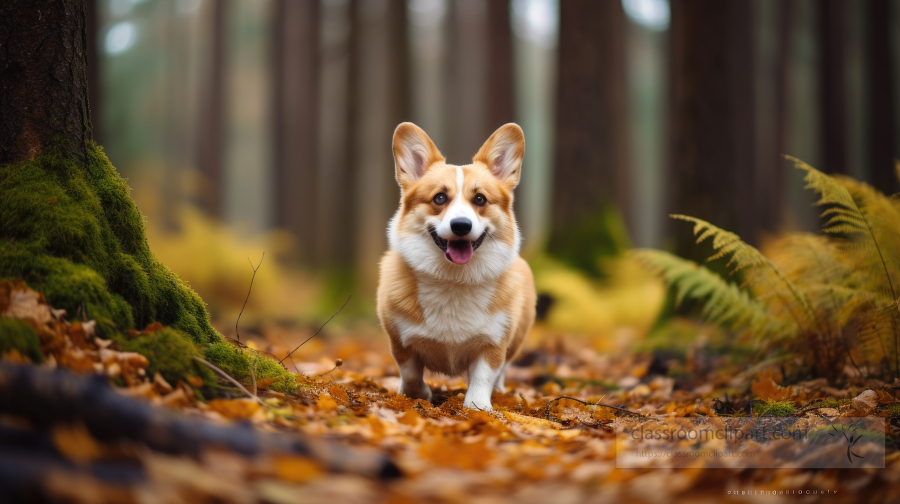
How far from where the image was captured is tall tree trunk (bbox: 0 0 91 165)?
2.76 m

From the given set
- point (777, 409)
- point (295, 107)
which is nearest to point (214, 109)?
point (295, 107)

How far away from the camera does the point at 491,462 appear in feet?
6.71

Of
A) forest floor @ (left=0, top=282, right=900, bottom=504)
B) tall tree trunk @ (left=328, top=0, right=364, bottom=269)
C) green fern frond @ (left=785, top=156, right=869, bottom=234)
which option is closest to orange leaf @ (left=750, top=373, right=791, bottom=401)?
forest floor @ (left=0, top=282, right=900, bottom=504)

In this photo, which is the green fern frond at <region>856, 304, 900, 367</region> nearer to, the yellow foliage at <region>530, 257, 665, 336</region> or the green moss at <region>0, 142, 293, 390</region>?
the yellow foliage at <region>530, 257, 665, 336</region>

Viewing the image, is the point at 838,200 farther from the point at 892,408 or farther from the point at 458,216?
the point at 458,216

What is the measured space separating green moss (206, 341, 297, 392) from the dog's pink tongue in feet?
3.91

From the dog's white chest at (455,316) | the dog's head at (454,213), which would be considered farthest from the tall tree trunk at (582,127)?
the dog's white chest at (455,316)

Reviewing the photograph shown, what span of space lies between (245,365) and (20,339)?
105cm

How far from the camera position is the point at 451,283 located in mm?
3574

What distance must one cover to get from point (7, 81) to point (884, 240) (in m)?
5.40

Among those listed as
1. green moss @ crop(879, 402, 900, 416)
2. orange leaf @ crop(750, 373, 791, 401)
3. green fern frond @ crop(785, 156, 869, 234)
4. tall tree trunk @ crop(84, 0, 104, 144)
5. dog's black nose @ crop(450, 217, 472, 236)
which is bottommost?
orange leaf @ crop(750, 373, 791, 401)

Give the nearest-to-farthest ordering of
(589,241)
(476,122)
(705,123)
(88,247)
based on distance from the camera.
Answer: (88,247) < (705,123) < (589,241) < (476,122)

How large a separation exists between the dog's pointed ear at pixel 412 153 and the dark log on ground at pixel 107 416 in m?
2.44

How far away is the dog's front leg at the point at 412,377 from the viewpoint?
364 centimetres
